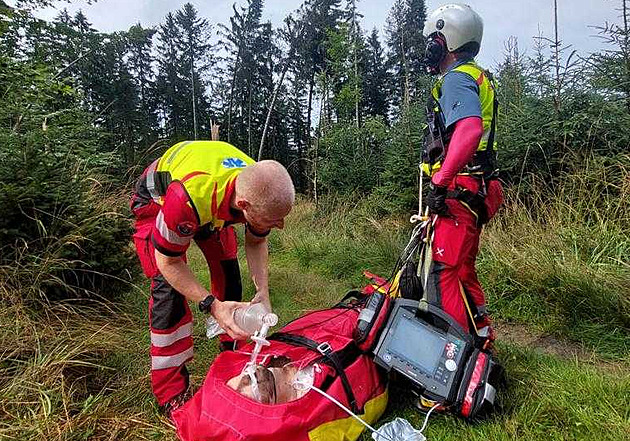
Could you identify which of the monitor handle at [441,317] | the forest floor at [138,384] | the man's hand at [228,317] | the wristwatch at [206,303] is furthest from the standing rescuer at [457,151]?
the wristwatch at [206,303]

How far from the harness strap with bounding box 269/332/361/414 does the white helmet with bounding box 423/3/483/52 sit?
1978mm

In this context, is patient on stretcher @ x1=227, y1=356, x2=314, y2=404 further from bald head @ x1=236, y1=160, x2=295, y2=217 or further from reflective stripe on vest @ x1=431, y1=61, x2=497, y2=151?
reflective stripe on vest @ x1=431, y1=61, x2=497, y2=151

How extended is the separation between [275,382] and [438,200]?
1.36 metres

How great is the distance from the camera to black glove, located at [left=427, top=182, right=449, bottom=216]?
2.54m

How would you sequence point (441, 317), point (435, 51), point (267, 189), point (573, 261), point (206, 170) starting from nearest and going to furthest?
point (267, 189)
point (206, 170)
point (441, 317)
point (435, 51)
point (573, 261)

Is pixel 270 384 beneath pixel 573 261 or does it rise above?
beneath

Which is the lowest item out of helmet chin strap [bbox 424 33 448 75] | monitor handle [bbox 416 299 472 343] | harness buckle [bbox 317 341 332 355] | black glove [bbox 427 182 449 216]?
harness buckle [bbox 317 341 332 355]

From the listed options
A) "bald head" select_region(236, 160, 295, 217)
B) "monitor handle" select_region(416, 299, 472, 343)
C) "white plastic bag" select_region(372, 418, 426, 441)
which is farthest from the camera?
"monitor handle" select_region(416, 299, 472, 343)

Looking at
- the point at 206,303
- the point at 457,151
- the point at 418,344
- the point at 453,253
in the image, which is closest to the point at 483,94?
the point at 457,151

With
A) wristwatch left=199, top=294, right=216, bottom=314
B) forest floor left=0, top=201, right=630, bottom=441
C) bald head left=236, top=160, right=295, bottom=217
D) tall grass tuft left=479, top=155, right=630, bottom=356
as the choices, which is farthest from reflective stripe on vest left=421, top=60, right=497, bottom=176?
wristwatch left=199, top=294, right=216, bottom=314

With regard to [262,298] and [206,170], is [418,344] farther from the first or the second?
[206,170]

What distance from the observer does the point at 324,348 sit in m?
2.15

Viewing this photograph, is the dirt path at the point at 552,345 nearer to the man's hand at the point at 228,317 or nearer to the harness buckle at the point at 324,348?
the harness buckle at the point at 324,348

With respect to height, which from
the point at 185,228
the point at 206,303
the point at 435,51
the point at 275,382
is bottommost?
the point at 275,382
